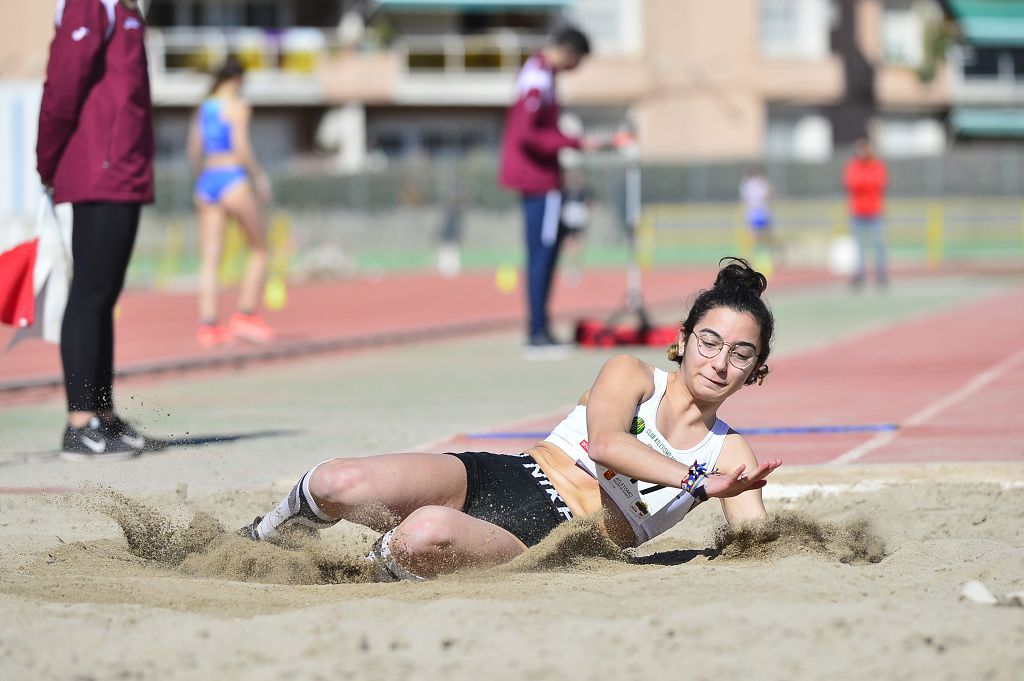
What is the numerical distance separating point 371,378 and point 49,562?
662cm

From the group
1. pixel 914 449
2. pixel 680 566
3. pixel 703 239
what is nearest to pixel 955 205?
pixel 703 239

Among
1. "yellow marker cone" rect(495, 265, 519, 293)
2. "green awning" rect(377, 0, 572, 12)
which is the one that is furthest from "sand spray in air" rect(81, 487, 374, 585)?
"green awning" rect(377, 0, 572, 12)

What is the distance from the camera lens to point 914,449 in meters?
7.12

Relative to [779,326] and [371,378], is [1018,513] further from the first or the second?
[779,326]

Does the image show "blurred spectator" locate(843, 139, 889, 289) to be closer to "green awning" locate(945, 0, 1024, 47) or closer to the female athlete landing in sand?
the female athlete landing in sand

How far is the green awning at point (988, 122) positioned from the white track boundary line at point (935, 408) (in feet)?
137

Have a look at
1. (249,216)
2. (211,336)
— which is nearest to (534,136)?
(249,216)

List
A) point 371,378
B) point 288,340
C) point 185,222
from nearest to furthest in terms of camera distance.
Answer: point 371,378 → point 288,340 → point 185,222

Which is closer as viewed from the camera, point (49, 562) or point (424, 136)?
point (49, 562)

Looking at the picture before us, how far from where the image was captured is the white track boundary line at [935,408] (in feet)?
23.2

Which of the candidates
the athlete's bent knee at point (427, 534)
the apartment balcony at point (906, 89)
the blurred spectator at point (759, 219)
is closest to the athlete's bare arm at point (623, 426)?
the athlete's bent knee at point (427, 534)

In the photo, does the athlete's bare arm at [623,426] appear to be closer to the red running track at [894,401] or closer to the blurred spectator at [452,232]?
the red running track at [894,401]

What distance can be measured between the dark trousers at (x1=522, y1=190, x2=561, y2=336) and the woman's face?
7761 mm

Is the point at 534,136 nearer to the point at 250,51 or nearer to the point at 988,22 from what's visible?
the point at 250,51
